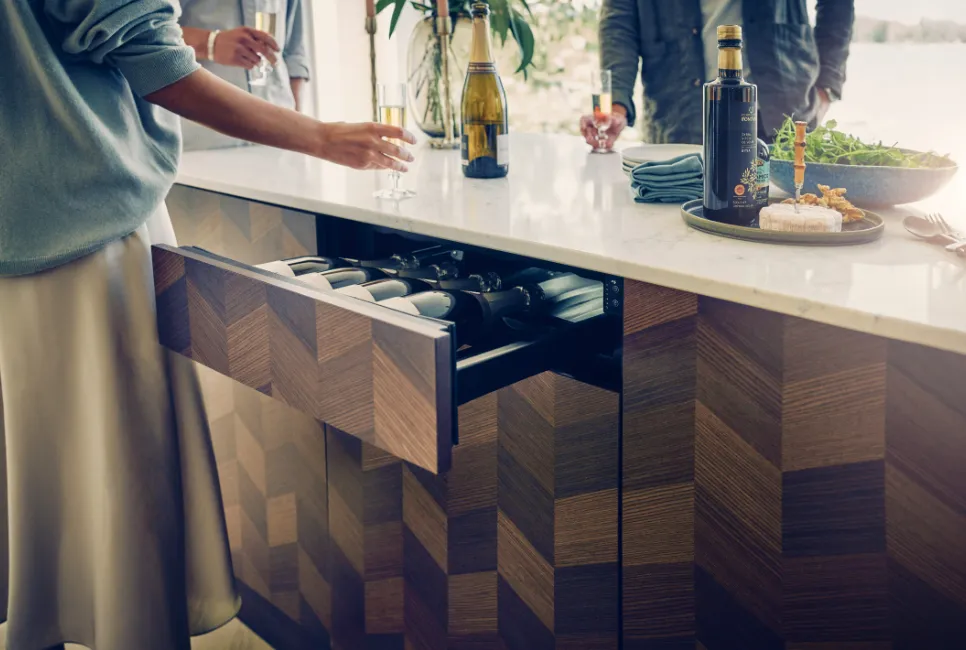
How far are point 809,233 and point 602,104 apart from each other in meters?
0.94

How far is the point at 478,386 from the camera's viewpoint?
39.4 inches

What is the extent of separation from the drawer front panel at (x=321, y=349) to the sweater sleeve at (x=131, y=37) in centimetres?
24

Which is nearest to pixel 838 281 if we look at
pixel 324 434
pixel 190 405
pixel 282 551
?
pixel 324 434

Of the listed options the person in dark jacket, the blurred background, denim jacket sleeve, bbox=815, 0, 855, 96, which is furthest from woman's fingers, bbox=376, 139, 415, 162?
denim jacket sleeve, bbox=815, 0, 855, 96

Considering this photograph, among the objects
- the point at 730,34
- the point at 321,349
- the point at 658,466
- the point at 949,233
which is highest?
the point at 730,34

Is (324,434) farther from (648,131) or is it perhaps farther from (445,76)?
(648,131)

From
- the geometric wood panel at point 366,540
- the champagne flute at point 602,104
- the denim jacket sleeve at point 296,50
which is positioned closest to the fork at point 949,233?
the geometric wood panel at point 366,540

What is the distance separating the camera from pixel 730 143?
44.2 inches

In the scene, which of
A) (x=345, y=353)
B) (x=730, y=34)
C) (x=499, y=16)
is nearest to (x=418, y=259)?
(x=345, y=353)

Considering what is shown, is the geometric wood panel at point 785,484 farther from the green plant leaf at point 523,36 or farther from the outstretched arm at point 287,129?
the green plant leaf at point 523,36

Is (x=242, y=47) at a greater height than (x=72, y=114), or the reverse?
(x=242, y=47)

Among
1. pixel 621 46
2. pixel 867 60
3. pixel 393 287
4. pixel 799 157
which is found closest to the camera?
pixel 799 157

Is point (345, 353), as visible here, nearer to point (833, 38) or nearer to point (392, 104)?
point (392, 104)

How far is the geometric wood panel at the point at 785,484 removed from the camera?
0.85 meters
